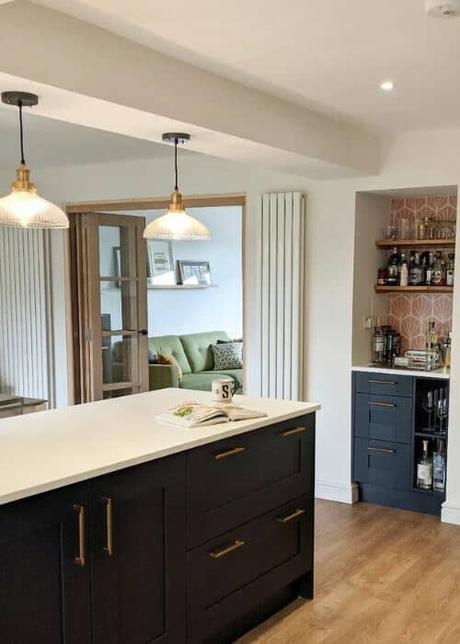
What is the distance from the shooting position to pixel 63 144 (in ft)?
15.4

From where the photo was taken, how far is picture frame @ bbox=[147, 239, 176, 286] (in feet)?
25.0

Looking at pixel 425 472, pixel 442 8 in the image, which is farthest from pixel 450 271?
pixel 442 8

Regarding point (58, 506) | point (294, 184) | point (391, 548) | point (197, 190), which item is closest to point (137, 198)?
point (197, 190)

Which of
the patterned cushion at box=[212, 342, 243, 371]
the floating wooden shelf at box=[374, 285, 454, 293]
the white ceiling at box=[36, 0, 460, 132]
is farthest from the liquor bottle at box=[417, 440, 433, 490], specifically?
the patterned cushion at box=[212, 342, 243, 371]

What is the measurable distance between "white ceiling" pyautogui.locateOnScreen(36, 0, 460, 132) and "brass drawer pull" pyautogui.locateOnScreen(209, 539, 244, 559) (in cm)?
197

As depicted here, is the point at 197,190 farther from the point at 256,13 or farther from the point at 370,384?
the point at 256,13

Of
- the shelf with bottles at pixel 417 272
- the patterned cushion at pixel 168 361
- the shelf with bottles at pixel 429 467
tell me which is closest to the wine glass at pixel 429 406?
the shelf with bottles at pixel 429 467

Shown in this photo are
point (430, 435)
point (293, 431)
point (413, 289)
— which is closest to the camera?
point (293, 431)

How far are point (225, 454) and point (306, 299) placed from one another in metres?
2.21

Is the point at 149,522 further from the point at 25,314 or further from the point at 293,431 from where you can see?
the point at 25,314

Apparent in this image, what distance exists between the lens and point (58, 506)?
6.76ft

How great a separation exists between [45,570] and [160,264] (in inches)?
232

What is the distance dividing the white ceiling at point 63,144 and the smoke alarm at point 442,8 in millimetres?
2308

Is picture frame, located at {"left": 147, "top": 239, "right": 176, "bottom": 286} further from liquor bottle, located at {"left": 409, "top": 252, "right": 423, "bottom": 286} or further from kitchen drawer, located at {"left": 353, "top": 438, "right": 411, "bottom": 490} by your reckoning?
kitchen drawer, located at {"left": 353, "top": 438, "right": 411, "bottom": 490}
